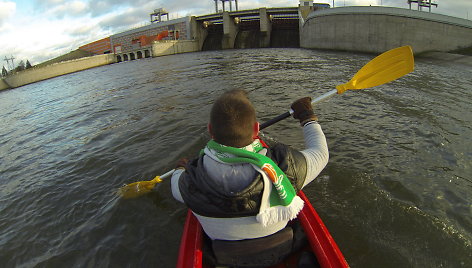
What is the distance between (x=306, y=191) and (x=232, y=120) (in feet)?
9.72

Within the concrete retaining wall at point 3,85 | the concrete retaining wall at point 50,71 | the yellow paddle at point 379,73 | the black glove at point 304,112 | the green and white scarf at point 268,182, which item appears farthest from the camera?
the concrete retaining wall at point 50,71

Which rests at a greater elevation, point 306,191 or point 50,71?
point 50,71

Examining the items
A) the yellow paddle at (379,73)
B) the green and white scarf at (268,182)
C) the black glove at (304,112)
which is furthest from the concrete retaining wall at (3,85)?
the green and white scarf at (268,182)

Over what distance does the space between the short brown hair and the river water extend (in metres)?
2.27

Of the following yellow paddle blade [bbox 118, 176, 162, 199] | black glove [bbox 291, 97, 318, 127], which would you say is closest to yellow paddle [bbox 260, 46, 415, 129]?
black glove [bbox 291, 97, 318, 127]

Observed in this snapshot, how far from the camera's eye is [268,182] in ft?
5.75

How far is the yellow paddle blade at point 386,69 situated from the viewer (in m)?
4.58

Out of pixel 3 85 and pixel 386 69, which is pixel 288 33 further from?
pixel 3 85

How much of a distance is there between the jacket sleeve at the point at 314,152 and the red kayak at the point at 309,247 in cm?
62

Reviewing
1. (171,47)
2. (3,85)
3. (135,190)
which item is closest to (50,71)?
(3,85)

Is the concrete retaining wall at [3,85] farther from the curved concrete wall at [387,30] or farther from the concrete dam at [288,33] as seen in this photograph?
the curved concrete wall at [387,30]

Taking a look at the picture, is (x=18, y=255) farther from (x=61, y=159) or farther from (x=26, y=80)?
(x=26, y=80)

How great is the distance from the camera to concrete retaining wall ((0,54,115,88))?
3809cm

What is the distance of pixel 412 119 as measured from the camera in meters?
6.93
